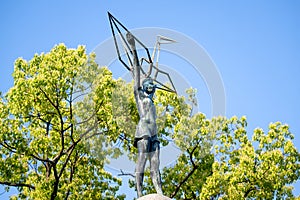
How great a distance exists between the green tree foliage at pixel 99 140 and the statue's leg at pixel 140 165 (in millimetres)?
5686

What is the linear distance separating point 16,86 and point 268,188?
9.90 m

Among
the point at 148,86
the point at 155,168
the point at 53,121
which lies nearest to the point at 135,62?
the point at 148,86

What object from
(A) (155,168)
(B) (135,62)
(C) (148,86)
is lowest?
(A) (155,168)

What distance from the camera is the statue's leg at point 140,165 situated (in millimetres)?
12548

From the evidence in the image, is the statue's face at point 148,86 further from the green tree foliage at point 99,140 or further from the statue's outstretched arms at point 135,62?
the green tree foliage at point 99,140

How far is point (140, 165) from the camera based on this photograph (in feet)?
41.5

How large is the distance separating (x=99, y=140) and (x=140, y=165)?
770 cm

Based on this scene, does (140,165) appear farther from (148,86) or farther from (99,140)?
(99,140)

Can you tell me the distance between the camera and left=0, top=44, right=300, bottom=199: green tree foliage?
715 inches

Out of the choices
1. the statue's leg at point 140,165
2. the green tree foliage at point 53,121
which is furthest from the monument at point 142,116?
the green tree foliage at point 53,121

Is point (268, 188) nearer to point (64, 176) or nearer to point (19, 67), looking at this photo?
point (64, 176)

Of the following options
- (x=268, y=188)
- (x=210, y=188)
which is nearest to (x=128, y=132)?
(x=210, y=188)

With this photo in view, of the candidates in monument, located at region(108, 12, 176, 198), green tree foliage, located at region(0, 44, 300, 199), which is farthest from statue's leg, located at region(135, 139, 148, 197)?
green tree foliage, located at region(0, 44, 300, 199)

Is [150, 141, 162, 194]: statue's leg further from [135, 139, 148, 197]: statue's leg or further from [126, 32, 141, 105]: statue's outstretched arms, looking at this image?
[126, 32, 141, 105]: statue's outstretched arms
